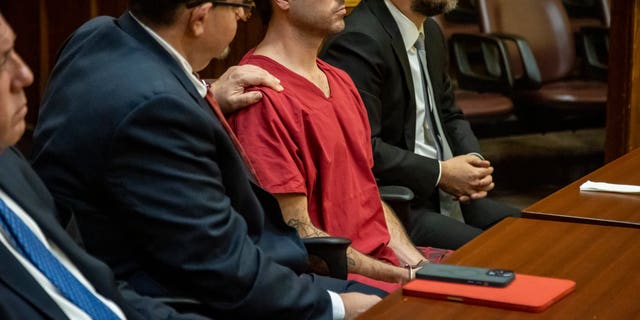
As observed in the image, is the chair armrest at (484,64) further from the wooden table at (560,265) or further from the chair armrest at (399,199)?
the wooden table at (560,265)

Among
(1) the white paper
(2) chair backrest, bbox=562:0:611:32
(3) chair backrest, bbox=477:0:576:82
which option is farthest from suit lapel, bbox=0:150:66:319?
(2) chair backrest, bbox=562:0:611:32

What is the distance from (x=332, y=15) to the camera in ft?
9.25

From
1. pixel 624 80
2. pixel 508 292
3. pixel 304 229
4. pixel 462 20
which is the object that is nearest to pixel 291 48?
pixel 304 229

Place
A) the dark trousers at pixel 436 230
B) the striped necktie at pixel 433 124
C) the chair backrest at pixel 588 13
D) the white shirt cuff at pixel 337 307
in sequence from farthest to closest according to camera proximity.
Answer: the chair backrest at pixel 588 13 → the striped necktie at pixel 433 124 → the dark trousers at pixel 436 230 → the white shirt cuff at pixel 337 307

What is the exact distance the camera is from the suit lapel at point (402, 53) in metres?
3.32

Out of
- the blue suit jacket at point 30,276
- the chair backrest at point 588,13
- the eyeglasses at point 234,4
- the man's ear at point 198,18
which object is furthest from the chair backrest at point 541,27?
the blue suit jacket at point 30,276

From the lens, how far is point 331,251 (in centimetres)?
248

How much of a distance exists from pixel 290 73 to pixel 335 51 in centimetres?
53

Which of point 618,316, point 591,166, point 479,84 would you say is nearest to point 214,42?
point 618,316

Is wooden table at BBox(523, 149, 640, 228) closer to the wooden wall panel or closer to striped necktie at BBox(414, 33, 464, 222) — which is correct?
striped necktie at BBox(414, 33, 464, 222)

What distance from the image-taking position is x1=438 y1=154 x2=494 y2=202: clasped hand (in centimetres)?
334

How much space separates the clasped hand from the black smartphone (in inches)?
53.4

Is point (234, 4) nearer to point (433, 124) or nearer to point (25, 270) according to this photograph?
point (25, 270)

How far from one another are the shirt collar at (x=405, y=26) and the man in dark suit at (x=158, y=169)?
1.26 metres
